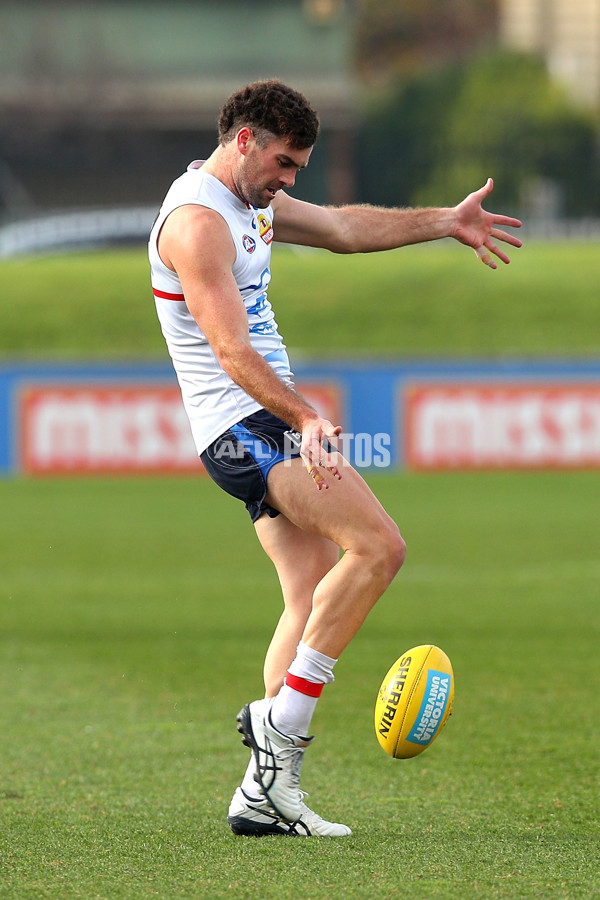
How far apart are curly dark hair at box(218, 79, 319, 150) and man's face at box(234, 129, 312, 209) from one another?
0.9 inches

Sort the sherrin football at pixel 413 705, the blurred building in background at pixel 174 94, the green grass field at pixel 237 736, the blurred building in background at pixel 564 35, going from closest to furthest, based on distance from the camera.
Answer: the green grass field at pixel 237 736
the sherrin football at pixel 413 705
the blurred building in background at pixel 174 94
the blurred building in background at pixel 564 35

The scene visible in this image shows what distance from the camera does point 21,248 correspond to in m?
28.7

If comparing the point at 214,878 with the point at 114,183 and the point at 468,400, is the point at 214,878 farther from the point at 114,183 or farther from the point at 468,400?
the point at 114,183

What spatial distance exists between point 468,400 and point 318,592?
13.8m

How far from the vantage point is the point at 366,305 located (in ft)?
82.4

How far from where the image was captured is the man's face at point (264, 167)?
4336 millimetres

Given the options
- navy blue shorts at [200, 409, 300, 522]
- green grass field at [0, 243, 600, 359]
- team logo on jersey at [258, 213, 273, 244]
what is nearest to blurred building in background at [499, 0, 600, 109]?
green grass field at [0, 243, 600, 359]

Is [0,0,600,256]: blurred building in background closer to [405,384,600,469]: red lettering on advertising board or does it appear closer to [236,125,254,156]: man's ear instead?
[405,384,600,469]: red lettering on advertising board

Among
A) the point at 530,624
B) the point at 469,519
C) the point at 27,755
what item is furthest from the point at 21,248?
the point at 27,755

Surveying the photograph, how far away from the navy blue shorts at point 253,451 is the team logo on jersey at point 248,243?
1.67 feet

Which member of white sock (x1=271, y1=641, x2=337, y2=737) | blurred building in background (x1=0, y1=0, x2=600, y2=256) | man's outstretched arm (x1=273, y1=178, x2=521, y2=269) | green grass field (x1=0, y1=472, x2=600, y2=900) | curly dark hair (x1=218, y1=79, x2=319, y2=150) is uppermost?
blurred building in background (x1=0, y1=0, x2=600, y2=256)

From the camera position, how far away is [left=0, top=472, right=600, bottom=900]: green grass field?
154 inches

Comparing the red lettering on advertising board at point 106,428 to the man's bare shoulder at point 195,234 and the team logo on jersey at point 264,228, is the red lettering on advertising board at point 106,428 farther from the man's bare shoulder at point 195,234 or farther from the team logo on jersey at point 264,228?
the man's bare shoulder at point 195,234

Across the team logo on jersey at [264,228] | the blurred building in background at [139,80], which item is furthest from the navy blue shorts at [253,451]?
the blurred building in background at [139,80]
